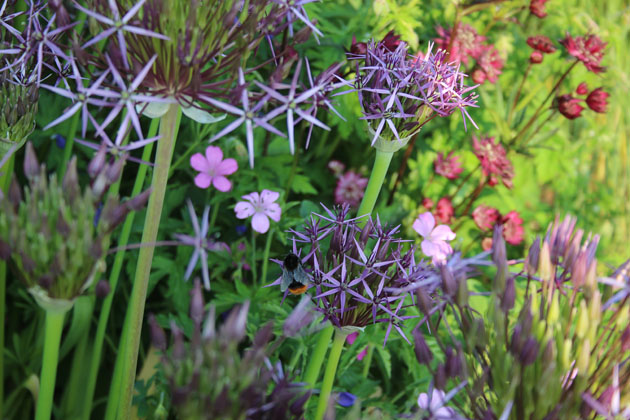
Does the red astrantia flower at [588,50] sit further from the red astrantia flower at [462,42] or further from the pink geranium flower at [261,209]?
the pink geranium flower at [261,209]

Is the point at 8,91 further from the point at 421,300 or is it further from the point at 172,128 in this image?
the point at 421,300

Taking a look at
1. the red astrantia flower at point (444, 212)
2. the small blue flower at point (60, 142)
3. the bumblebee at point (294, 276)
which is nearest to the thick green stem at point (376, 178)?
the bumblebee at point (294, 276)

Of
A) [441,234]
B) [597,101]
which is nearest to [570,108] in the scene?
[597,101]

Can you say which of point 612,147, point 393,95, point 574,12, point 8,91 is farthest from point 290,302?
point 612,147

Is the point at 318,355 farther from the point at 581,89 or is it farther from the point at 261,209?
the point at 581,89

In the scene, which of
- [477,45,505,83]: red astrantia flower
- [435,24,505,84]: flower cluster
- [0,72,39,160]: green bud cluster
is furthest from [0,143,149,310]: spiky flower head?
[477,45,505,83]: red astrantia flower
